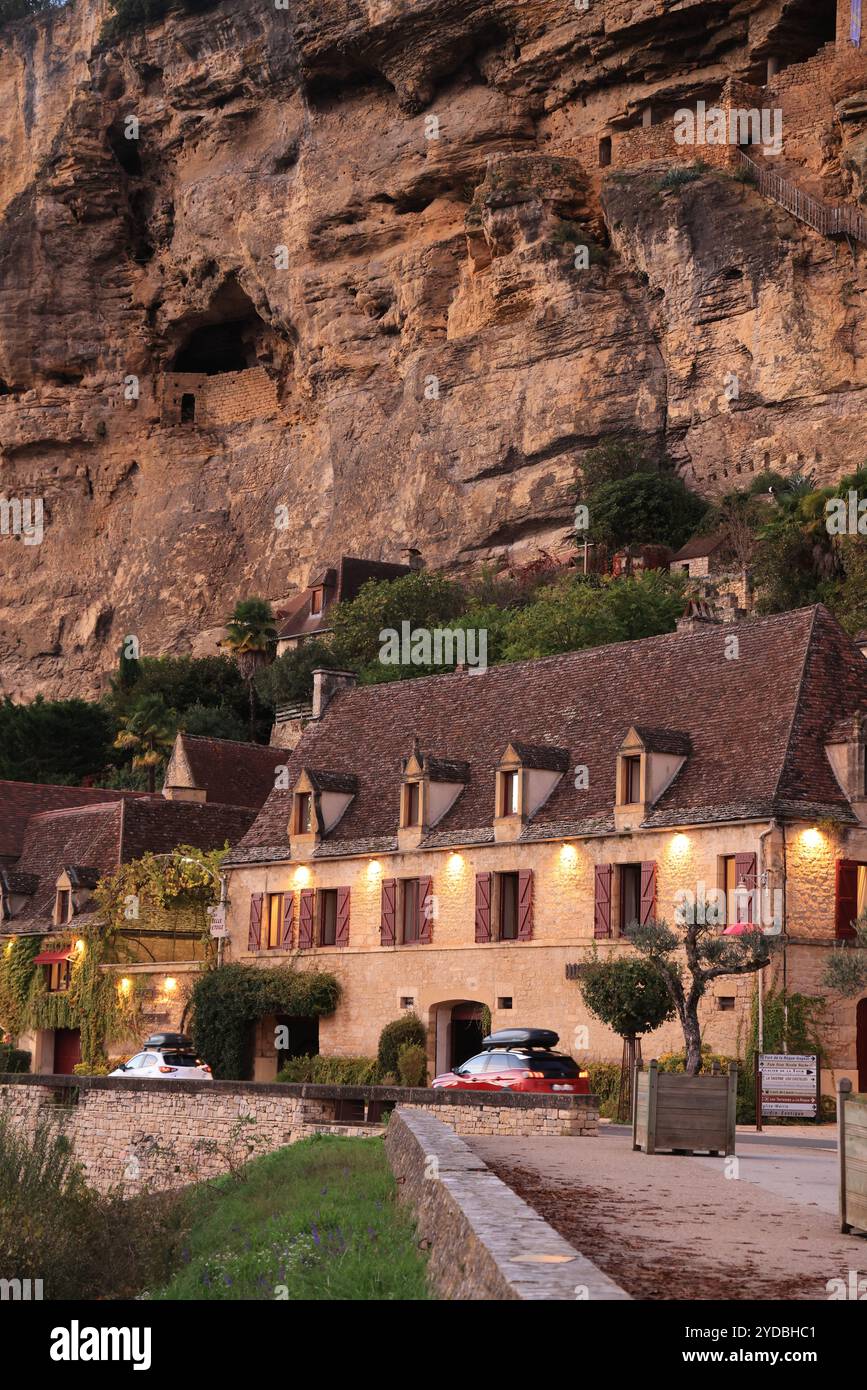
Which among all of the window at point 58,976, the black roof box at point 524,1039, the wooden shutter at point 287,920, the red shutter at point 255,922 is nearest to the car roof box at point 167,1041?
the wooden shutter at point 287,920

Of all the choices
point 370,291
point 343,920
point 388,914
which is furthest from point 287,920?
point 370,291

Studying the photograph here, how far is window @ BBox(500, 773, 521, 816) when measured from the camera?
4122cm

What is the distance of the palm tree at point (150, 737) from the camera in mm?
70500

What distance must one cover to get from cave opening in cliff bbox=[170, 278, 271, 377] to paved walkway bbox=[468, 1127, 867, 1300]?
7901 cm

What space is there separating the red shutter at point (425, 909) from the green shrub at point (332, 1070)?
2.99 m

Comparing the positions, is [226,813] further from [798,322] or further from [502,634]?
[798,322]

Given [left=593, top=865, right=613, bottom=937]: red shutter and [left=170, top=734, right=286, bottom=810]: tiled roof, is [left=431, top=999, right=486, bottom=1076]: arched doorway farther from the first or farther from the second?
[left=170, top=734, right=286, bottom=810]: tiled roof

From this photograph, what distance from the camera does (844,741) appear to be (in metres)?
37.5

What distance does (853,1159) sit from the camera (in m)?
14.4

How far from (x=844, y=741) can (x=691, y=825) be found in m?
3.44

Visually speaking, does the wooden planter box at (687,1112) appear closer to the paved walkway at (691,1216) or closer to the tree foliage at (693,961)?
the paved walkway at (691,1216)

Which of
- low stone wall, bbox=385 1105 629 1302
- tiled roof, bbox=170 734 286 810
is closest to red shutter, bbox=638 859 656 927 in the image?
low stone wall, bbox=385 1105 629 1302

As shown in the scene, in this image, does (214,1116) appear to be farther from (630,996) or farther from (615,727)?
(615,727)
